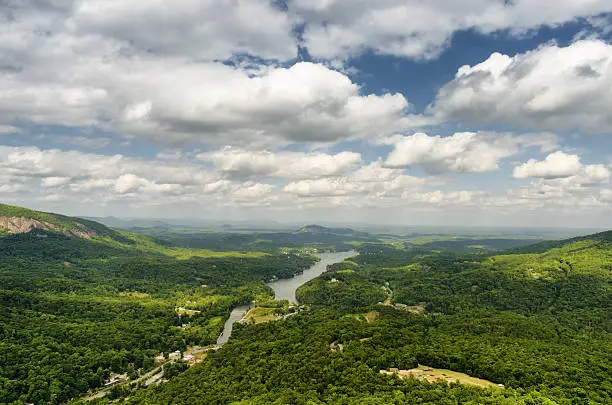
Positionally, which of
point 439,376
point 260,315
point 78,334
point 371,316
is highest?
point 439,376

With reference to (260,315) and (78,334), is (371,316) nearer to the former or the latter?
(260,315)

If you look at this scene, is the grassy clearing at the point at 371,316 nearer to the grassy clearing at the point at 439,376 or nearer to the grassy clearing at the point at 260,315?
the grassy clearing at the point at 260,315

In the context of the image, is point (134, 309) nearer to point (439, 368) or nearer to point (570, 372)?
point (439, 368)

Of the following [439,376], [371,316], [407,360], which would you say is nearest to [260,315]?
[371,316]

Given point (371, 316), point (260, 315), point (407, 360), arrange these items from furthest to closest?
point (260, 315)
point (371, 316)
point (407, 360)

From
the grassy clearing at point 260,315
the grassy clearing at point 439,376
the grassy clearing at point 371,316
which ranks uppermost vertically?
the grassy clearing at point 439,376

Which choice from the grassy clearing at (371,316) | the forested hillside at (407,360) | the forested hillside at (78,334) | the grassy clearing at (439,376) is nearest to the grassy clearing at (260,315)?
the forested hillside at (78,334)

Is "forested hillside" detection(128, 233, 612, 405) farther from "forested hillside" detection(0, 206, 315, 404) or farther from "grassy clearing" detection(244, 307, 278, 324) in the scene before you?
"forested hillside" detection(0, 206, 315, 404)

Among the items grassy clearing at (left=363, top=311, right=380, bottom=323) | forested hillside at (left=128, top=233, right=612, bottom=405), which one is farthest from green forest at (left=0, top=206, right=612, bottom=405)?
grassy clearing at (left=363, top=311, right=380, bottom=323)

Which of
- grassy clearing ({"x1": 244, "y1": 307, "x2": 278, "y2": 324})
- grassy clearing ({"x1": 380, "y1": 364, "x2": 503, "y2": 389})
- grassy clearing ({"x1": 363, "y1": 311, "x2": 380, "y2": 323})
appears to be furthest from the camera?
grassy clearing ({"x1": 244, "y1": 307, "x2": 278, "y2": 324})
